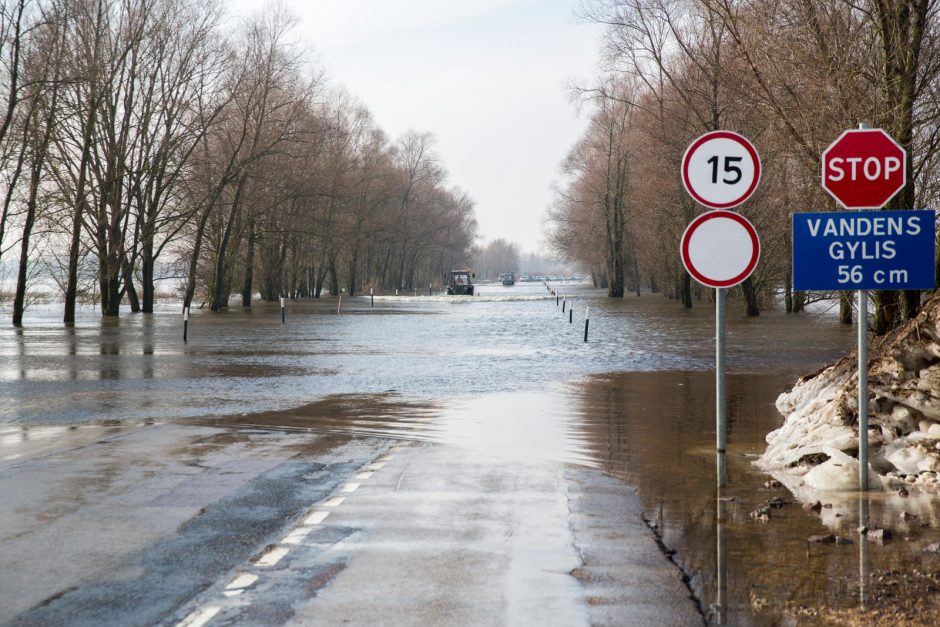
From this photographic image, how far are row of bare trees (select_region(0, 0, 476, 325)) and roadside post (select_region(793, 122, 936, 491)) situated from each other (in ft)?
93.2

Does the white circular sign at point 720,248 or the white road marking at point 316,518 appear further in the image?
the white circular sign at point 720,248

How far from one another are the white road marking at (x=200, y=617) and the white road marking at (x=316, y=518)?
6.95 ft

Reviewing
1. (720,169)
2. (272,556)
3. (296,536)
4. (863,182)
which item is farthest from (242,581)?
(863,182)

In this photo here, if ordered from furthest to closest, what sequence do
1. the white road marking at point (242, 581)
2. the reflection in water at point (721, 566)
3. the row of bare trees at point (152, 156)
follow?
1. the row of bare trees at point (152, 156)
2. the white road marking at point (242, 581)
3. the reflection in water at point (721, 566)

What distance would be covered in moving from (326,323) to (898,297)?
32976 millimetres

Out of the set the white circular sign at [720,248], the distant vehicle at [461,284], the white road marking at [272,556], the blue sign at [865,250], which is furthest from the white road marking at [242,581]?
the distant vehicle at [461,284]

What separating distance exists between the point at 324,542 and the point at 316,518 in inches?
31.6

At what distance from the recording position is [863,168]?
8.56 metres

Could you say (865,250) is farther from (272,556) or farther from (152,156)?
(152,156)

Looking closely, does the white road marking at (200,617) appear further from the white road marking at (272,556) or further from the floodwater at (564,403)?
the floodwater at (564,403)

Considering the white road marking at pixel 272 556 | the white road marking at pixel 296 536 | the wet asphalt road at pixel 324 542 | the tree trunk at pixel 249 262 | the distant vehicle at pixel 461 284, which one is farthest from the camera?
Answer: the distant vehicle at pixel 461 284

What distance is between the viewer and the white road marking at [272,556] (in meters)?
6.48

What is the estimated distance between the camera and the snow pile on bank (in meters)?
8.80

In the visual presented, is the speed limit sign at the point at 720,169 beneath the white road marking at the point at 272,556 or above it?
above
